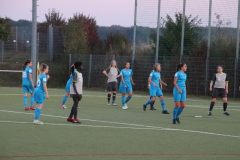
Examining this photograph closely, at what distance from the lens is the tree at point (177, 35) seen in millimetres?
35562

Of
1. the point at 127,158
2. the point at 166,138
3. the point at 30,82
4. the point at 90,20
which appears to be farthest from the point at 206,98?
the point at 90,20

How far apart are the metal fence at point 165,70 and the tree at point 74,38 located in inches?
153

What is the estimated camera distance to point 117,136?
14.0 m

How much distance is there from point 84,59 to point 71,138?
2811 centimetres

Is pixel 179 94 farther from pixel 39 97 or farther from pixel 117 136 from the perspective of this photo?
pixel 39 97

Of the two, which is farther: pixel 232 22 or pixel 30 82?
pixel 232 22

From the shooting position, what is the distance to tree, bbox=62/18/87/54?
148 ft

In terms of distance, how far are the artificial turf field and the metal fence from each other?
1245 centimetres

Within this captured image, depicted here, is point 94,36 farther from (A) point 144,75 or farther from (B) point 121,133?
(B) point 121,133

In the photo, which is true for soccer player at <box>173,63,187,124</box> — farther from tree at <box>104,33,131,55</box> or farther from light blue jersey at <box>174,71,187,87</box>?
tree at <box>104,33,131,55</box>

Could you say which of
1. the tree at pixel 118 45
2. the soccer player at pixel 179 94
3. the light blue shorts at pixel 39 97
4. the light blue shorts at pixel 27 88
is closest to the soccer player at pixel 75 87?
the light blue shorts at pixel 39 97

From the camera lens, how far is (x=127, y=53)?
41656mm

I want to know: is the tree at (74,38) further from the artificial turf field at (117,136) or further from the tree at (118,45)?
the artificial turf field at (117,136)

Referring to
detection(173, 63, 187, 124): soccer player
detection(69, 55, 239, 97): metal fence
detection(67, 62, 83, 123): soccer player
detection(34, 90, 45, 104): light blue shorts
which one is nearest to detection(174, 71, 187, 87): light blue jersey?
detection(173, 63, 187, 124): soccer player
